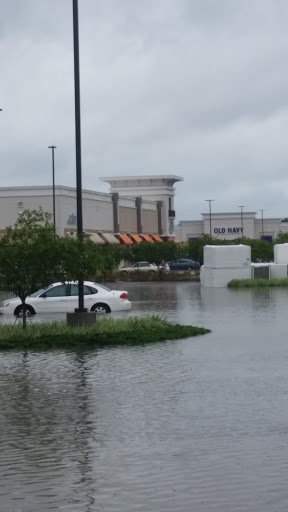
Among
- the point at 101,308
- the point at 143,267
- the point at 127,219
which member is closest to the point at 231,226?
the point at 127,219

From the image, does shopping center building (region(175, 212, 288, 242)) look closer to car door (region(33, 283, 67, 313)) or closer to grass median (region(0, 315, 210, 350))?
car door (region(33, 283, 67, 313))

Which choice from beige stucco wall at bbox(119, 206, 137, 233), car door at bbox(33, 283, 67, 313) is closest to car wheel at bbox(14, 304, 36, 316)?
car door at bbox(33, 283, 67, 313)

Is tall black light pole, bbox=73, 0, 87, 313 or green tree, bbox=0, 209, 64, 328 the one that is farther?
tall black light pole, bbox=73, 0, 87, 313

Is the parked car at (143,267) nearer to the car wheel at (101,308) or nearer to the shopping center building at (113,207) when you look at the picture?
the shopping center building at (113,207)

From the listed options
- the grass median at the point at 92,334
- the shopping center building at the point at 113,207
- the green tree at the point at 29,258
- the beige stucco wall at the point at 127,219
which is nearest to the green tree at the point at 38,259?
the green tree at the point at 29,258

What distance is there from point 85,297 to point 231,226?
11275 centimetres

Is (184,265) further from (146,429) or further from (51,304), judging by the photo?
(146,429)

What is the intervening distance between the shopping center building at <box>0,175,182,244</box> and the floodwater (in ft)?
188

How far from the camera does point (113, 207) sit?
10738cm

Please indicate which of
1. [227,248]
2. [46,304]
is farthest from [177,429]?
[227,248]

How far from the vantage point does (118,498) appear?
9047 millimetres

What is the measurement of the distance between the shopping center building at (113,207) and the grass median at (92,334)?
50.0 m

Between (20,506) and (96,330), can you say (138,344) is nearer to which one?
(96,330)

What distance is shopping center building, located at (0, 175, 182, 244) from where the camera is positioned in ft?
302
